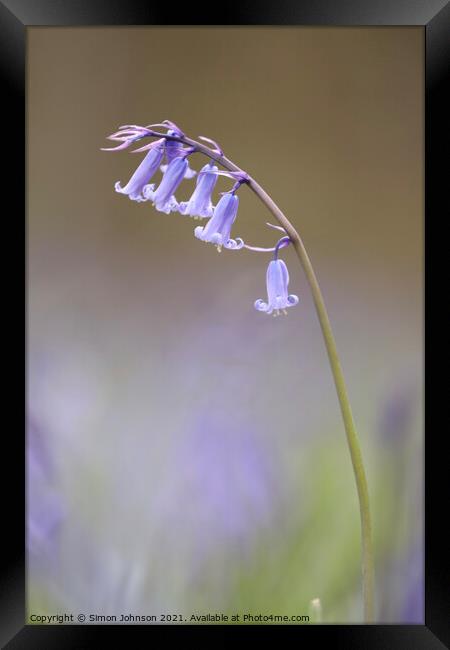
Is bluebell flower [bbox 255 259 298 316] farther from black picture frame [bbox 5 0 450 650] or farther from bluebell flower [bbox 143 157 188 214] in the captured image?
black picture frame [bbox 5 0 450 650]

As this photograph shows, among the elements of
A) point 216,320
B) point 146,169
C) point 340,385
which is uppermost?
point 146,169

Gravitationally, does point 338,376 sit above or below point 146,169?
below

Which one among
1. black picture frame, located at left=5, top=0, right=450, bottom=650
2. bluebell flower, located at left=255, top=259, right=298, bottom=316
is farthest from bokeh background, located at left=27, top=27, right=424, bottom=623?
bluebell flower, located at left=255, top=259, right=298, bottom=316

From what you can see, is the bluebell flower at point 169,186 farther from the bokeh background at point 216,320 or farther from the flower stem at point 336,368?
the bokeh background at point 216,320

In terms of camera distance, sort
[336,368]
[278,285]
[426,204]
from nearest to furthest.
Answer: [336,368]
[278,285]
[426,204]

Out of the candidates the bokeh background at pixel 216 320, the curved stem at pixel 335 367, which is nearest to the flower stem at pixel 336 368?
the curved stem at pixel 335 367

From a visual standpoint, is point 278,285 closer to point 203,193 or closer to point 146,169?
point 203,193

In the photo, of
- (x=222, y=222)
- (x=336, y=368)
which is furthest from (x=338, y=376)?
(x=222, y=222)
